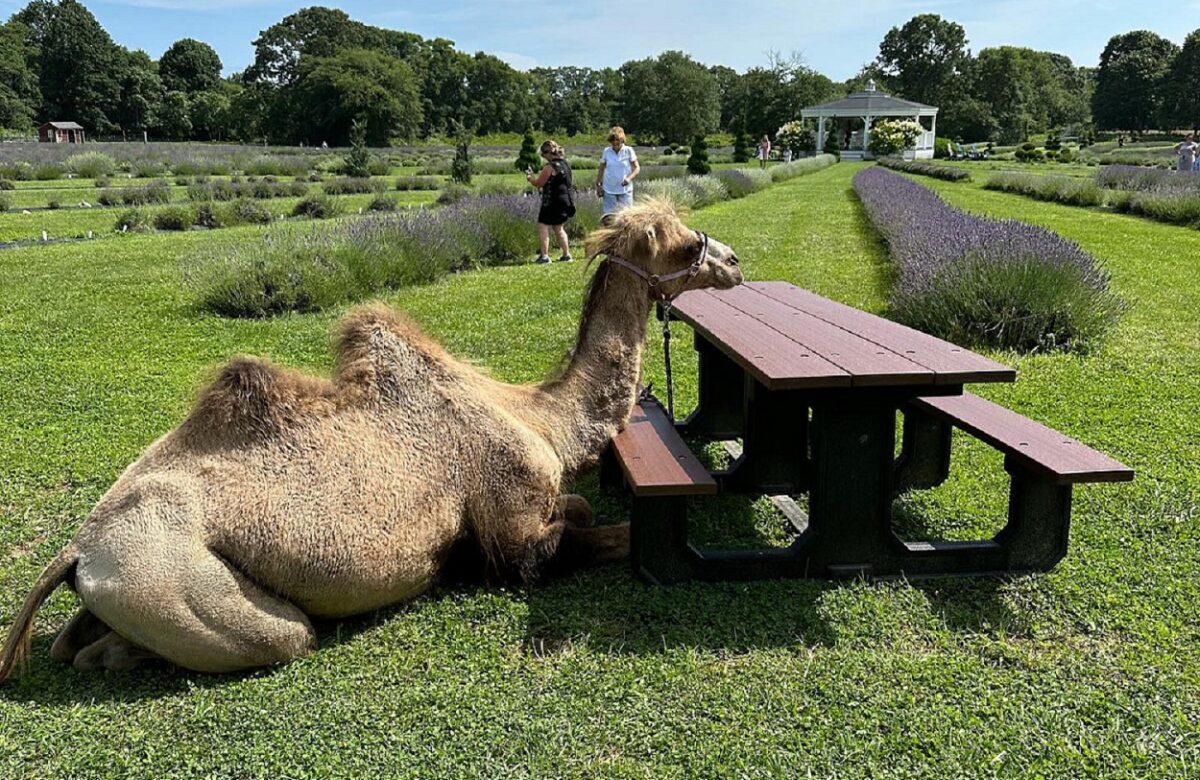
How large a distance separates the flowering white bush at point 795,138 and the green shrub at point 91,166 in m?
48.2

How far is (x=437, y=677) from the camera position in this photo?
10.5 ft

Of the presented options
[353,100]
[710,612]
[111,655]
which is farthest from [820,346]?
[353,100]

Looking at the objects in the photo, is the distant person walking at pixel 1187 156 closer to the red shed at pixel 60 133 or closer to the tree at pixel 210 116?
the red shed at pixel 60 133

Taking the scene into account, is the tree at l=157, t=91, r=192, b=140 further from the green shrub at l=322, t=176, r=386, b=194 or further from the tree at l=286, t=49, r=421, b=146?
the green shrub at l=322, t=176, r=386, b=194

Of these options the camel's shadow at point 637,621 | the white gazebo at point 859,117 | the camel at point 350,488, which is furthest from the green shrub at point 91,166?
the white gazebo at point 859,117

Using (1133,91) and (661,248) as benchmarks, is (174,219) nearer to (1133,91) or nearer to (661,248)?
(661,248)

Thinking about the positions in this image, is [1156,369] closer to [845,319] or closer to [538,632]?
[845,319]

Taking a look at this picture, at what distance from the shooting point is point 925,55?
123m

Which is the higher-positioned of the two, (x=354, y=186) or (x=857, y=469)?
(x=354, y=186)

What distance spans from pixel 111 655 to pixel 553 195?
11.0 metres

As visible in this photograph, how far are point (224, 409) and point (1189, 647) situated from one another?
3.68 meters

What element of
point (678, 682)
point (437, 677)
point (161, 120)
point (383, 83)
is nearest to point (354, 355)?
point (437, 677)

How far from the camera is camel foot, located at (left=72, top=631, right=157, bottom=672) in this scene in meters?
3.12

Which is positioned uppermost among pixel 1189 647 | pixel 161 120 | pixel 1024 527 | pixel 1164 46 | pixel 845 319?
pixel 1164 46
